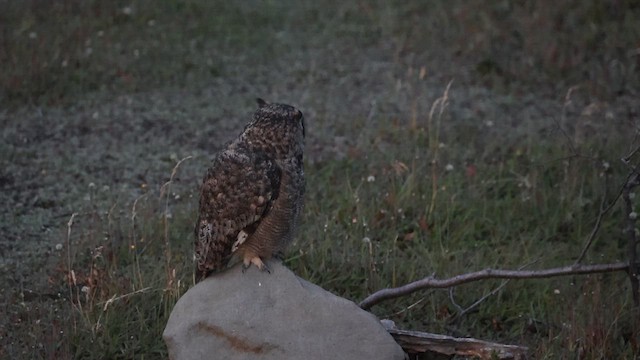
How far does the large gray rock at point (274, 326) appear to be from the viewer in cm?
425

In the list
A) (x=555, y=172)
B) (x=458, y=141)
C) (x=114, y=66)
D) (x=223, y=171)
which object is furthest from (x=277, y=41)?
(x=223, y=171)

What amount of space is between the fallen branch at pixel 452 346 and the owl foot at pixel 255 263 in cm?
67

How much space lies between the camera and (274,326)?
4.30m

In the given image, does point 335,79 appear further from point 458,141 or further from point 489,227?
point 489,227

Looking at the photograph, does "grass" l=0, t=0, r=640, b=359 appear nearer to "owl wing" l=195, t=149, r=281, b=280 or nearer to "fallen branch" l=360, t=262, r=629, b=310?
"fallen branch" l=360, t=262, r=629, b=310

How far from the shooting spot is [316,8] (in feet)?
36.6

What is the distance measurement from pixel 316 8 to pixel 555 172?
4.77 m

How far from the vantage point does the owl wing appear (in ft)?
14.6

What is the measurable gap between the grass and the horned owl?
2.00ft

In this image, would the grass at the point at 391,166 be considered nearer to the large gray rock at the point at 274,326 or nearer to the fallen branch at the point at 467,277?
the fallen branch at the point at 467,277

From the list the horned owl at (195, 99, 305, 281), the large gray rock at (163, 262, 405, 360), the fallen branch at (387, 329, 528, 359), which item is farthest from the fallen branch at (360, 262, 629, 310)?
the horned owl at (195, 99, 305, 281)

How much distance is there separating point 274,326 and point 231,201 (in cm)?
64

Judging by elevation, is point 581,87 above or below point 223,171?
below

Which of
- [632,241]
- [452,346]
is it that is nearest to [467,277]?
[452,346]
